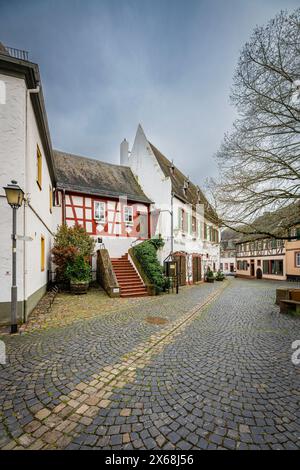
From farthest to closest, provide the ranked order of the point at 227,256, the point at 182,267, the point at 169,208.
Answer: the point at 227,256 → the point at 182,267 → the point at 169,208

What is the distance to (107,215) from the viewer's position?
14.2 meters

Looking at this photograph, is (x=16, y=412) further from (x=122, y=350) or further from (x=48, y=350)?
(x=122, y=350)

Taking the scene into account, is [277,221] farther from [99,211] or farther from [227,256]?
[227,256]

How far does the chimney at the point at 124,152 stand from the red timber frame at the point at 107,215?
6.80 m

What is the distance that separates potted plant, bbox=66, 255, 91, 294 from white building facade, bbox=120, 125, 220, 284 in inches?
248

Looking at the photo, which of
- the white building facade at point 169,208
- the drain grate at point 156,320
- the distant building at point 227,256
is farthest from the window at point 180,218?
the distant building at point 227,256

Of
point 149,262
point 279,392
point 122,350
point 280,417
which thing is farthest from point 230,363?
point 149,262

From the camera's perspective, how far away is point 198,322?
6.20 metres

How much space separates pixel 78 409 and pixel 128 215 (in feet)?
43.1

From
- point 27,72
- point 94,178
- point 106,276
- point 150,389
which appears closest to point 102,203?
point 94,178

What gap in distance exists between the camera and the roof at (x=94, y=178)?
13.7 metres

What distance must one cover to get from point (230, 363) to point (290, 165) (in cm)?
640

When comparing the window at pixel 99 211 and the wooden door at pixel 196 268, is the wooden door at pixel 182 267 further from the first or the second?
the window at pixel 99 211

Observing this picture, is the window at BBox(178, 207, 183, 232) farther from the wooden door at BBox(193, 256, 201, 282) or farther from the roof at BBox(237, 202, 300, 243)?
the roof at BBox(237, 202, 300, 243)
